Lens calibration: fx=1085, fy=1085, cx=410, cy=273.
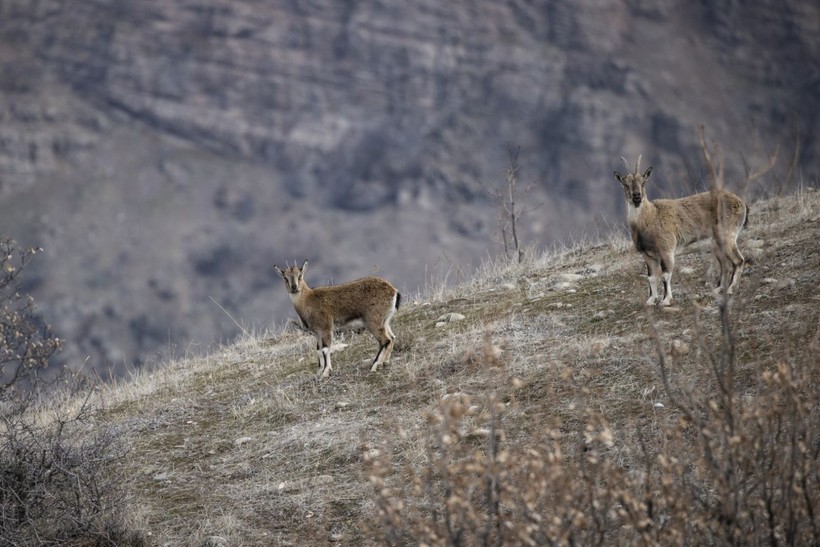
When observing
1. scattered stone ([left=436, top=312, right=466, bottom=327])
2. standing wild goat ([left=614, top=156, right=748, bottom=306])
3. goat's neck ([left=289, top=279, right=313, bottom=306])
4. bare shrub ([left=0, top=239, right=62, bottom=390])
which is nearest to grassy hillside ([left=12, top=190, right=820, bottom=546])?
scattered stone ([left=436, top=312, right=466, bottom=327])

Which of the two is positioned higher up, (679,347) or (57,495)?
(679,347)

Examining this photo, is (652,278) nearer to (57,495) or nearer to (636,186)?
(636,186)

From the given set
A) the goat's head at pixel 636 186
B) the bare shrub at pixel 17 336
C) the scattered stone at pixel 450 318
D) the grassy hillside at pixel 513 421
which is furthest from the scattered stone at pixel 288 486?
the goat's head at pixel 636 186

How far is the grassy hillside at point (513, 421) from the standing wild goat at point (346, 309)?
372 mm

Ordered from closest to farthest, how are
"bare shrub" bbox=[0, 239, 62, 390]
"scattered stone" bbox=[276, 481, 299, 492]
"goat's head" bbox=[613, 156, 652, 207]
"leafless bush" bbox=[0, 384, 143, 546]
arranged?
"leafless bush" bbox=[0, 384, 143, 546], "scattered stone" bbox=[276, 481, 299, 492], "bare shrub" bbox=[0, 239, 62, 390], "goat's head" bbox=[613, 156, 652, 207]

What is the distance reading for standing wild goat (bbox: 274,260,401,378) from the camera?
13.0 metres

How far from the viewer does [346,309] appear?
13.4 m

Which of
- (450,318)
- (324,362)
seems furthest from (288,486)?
(450,318)

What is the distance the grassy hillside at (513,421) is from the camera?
6207 mm

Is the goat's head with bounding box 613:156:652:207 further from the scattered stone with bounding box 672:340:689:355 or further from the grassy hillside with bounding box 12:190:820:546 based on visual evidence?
the scattered stone with bounding box 672:340:689:355

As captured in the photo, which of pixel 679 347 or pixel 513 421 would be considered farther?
pixel 513 421

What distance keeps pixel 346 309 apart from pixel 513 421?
406 centimetres

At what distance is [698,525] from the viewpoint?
249 inches

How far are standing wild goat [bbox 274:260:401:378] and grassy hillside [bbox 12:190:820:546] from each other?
0.37 meters
